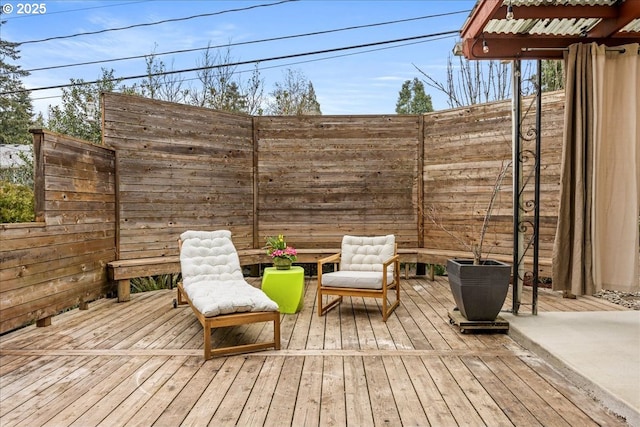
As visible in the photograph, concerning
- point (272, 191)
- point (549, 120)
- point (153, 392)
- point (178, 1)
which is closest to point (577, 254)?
point (549, 120)

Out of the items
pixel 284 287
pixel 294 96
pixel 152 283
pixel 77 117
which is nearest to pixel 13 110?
pixel 77 117

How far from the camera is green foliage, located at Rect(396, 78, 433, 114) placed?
1162 centimetres

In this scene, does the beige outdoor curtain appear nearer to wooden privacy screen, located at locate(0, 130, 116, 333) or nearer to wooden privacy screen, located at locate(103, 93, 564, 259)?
wooden privacy screen, located at locate(103, 93, 564, 259)

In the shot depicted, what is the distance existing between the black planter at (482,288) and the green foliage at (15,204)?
418 cm

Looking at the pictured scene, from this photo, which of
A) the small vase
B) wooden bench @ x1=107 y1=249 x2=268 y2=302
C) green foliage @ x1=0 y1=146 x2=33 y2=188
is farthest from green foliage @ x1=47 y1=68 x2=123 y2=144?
the small vase

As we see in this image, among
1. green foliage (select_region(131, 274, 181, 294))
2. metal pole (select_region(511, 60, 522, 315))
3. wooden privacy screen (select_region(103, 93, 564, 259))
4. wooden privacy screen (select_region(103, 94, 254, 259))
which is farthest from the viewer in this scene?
green foliage (select_region(131, 274, 181, 294))

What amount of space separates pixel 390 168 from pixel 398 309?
254 centimetres

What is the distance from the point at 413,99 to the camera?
39.0ft

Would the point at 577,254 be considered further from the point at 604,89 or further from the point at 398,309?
the point at 398,309

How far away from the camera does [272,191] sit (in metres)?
6.30

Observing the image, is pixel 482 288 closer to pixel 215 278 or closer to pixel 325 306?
pixel 325 306

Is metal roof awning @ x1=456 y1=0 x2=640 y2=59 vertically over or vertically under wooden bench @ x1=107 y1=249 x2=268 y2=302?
over

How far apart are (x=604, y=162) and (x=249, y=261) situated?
444cm

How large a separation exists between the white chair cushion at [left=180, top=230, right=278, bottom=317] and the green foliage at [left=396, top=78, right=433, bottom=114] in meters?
8.82
